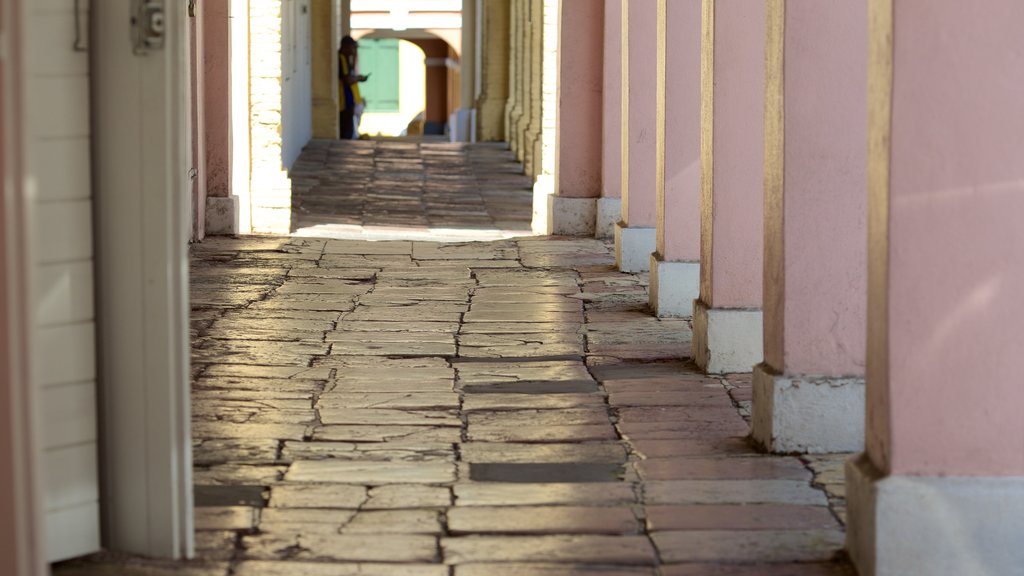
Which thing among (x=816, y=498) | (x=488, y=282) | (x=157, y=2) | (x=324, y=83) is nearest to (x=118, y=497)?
(x=157, y=2)

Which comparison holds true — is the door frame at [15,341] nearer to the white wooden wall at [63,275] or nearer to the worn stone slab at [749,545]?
the white wooden wall at [63,275]

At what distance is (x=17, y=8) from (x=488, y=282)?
708 cm

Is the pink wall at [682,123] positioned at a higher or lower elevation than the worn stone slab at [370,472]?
higher

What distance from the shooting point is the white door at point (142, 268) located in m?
3.96

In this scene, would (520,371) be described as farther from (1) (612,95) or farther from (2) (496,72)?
(2) (496,72)

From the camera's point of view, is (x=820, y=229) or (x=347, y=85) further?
(x=347, y=85)

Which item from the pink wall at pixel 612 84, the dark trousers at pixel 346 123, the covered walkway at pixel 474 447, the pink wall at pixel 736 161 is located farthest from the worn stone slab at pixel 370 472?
the dark trousers at pixel 346 123

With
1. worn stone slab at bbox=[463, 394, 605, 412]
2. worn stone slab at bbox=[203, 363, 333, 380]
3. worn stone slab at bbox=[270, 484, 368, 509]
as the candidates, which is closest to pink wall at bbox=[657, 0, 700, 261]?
worn stone slab at bbox=[463, 394, 605, 412]

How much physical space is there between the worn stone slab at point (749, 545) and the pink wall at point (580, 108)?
→ 8351 millimetres

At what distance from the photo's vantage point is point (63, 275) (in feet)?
12.9

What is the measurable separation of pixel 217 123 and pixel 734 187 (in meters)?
5.97

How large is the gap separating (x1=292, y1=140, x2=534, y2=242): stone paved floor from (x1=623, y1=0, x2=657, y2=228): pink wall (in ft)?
7.71

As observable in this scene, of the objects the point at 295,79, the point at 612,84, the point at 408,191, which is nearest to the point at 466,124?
the point at 295,79

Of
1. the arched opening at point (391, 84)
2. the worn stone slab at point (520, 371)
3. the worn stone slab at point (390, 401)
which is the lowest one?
the worn stone slab at point (390, 401)
